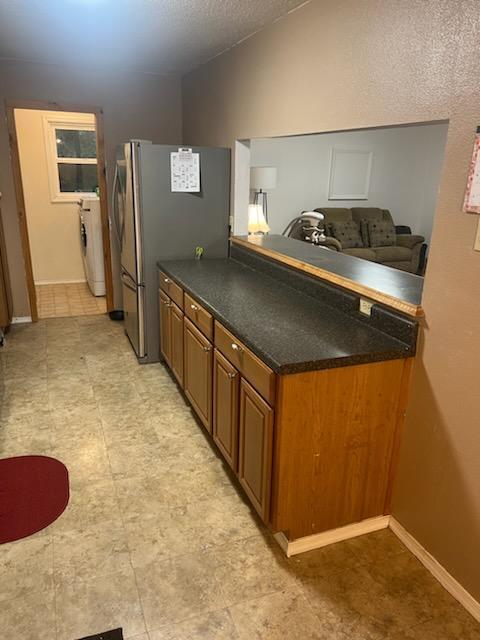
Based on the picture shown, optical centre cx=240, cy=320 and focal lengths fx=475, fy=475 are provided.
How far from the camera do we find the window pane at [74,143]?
19.0 feet

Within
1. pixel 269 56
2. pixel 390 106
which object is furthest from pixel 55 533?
pixel 269 56

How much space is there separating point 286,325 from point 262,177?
3866mm

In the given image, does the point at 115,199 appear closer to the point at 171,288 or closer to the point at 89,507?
the point at 171,288

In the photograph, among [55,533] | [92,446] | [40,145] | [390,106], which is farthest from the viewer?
[40,145]

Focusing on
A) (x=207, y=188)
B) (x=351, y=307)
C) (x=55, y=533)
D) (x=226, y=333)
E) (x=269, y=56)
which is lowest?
(x=55, y=533)

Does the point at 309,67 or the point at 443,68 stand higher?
the point at 309,67

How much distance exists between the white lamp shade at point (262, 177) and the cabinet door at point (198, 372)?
3183mm

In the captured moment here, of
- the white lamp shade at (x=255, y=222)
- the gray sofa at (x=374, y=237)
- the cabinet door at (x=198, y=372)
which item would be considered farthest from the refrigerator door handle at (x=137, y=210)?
the gray sofa at (x=374, y=237)

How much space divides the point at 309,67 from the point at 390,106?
0.75 metres

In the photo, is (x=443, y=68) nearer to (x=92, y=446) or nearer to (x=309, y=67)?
(x=309, y=67)

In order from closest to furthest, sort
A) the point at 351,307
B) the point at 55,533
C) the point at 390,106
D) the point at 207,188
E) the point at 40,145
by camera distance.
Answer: the point at 390,106, the point at 55,533, the point at 351,307, the point at 207,188, the point at 40,145

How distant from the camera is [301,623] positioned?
1660 millimetres

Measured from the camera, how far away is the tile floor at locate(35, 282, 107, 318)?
507 centimetres

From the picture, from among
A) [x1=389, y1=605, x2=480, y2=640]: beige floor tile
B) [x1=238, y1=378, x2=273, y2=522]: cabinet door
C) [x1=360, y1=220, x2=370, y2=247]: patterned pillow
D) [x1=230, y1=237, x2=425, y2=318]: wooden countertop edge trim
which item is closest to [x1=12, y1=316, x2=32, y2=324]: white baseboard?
[x1=230, y1=237, x2=425, y2=318]: wooden countertop edge trim
